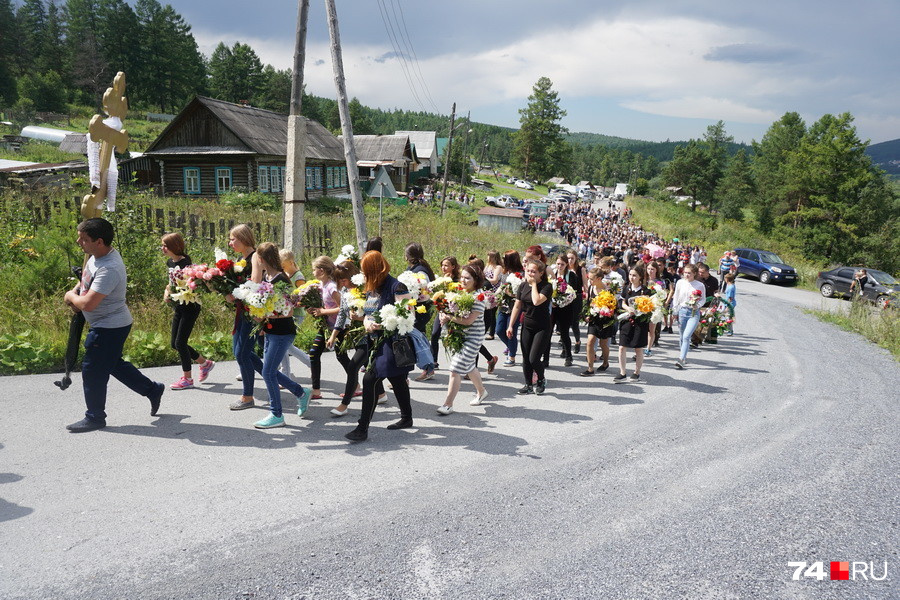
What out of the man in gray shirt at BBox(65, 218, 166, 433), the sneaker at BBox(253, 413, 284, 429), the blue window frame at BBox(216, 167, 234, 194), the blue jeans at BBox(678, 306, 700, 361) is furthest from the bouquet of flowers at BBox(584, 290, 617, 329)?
the blue window frame at BBox(216, 167, 234, 194)

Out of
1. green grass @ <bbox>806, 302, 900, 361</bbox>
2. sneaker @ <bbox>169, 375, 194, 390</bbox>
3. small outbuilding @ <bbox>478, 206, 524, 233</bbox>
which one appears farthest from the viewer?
small outbuilding @ <bbox>478, 206, 524, 233</bbox>

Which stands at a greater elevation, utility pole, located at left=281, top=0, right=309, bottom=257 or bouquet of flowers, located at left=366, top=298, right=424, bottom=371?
utility pole, located at left=281, top=0, right=309, bottom=257

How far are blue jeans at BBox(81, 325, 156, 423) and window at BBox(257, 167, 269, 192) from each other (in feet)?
87.6

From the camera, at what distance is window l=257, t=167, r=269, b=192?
2964 centimetres

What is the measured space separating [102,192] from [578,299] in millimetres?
7282

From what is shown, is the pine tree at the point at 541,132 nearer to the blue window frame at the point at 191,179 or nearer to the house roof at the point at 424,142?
the house roof at the point at 424,142

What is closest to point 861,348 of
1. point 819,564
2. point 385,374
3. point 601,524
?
point 819,564

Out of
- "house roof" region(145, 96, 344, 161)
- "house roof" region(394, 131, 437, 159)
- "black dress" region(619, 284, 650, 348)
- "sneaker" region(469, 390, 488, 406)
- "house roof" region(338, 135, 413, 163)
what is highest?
"house roof" region(394, 131, 437, 159)

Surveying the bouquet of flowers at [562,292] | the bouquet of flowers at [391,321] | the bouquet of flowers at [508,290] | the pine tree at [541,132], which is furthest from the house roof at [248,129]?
the pine tree at [541,132]

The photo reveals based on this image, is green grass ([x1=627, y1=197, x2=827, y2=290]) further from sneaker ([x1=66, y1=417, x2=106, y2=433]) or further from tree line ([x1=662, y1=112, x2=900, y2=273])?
sneaker ([x1=66, y1=417, x2=106, y2=433])

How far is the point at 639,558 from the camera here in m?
3.63

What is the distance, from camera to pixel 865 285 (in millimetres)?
21859

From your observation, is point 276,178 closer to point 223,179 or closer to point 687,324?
point 223,179

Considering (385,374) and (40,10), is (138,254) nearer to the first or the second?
(385,374)
